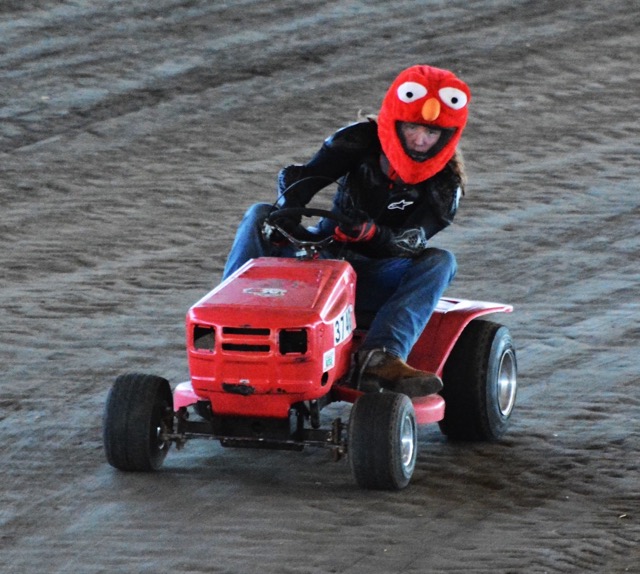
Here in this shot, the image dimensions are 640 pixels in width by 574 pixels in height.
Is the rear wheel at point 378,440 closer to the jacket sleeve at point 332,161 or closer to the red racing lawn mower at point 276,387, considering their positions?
the red racing lawn mower at point 276,387

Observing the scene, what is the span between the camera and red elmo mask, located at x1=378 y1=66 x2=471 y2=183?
252 inches

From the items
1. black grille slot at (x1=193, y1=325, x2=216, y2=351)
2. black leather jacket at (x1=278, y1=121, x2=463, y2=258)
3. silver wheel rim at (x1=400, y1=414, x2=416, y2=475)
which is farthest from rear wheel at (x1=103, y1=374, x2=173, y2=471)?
black leather jacket at (x1=278, y1=121, x2=463, y2=258)

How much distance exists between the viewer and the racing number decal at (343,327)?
5977 millimetres

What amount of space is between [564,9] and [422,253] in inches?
387

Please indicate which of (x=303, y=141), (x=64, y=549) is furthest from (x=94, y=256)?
(x=64, y=549)

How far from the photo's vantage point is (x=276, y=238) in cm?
646

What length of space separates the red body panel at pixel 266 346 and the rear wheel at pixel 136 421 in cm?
21

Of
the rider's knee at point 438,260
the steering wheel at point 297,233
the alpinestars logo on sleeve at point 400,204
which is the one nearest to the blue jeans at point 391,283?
the rider's knee at point 438,260

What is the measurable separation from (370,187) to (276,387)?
123 centimetres

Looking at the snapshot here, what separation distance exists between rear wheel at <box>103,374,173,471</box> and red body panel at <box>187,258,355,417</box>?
205mm

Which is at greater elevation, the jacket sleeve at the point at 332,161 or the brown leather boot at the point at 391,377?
the jacket sleeve at the point at 332,161

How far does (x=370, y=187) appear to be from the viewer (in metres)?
6.65

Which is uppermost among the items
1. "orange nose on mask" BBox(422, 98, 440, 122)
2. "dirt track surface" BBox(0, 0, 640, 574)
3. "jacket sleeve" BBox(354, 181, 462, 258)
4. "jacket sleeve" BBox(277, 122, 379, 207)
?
"orange nose on mask" BBox(422, 98, 440, 122)

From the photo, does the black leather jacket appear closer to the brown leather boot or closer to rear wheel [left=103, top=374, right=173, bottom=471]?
the brown leather boot
